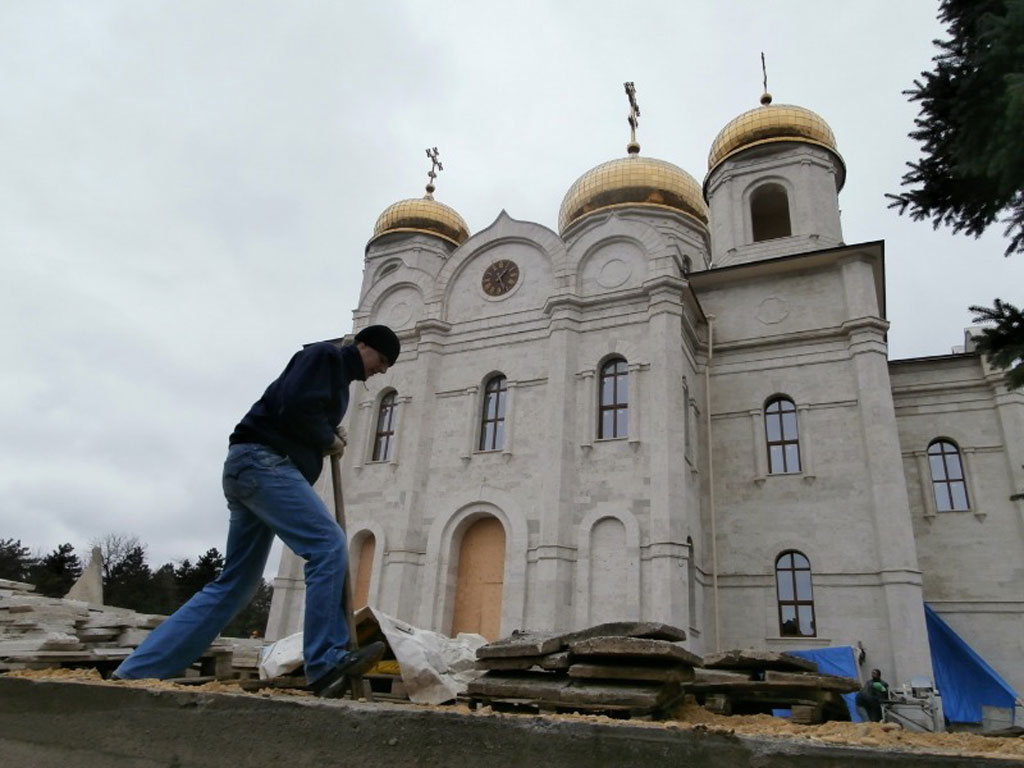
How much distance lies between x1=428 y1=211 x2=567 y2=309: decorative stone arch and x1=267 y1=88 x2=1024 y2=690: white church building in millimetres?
65

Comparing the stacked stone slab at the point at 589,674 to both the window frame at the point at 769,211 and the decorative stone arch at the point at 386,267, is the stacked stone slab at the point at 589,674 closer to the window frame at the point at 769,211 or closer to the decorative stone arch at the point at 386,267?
the window frame at the point at 769,211

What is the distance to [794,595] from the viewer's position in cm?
1614

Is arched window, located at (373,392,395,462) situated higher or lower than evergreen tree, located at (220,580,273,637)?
higher

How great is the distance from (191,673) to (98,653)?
4.91 feet

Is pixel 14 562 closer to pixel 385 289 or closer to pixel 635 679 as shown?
pixel 385 289

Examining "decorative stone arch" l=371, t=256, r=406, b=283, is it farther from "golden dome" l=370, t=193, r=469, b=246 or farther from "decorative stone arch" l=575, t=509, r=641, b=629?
"decorative stone arch" l=575, t=509, r=641, b=629

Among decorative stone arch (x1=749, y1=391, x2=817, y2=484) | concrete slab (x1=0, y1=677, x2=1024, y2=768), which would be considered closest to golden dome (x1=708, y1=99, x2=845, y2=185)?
decorative stone arch (x1=749, y1=391, x2=817, y2=484)

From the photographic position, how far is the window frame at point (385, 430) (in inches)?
758

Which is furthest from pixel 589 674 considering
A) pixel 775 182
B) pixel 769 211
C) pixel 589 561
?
pixel 769 211

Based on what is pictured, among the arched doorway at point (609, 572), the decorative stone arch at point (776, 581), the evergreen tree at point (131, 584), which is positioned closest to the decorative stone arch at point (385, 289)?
the arched doorway at point (609, 572)

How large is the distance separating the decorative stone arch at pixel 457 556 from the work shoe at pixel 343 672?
12138 millimetres

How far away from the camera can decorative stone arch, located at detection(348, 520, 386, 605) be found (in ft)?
55.8

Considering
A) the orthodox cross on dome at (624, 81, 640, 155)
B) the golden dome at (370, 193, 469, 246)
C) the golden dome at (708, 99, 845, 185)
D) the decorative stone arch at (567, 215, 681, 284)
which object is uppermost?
the orthodox cross on dome at (624, 81, 640, 155)

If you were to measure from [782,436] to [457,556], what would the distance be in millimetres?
8537
